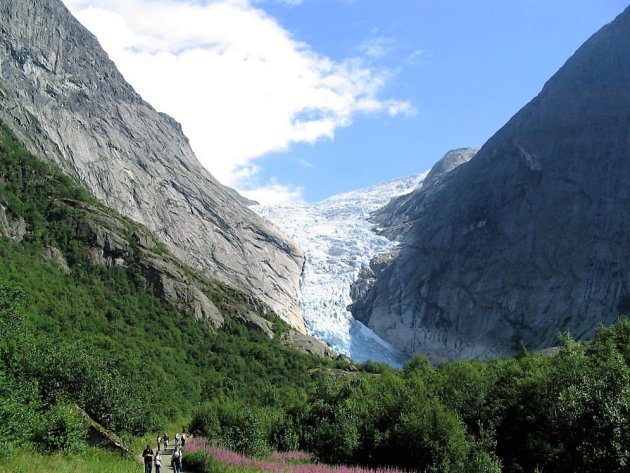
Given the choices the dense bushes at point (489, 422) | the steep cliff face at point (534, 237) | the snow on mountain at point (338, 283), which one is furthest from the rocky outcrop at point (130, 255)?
the dense bushes at point (489, 422)

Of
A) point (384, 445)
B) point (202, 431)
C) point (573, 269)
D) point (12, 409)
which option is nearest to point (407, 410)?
point (384, 445)

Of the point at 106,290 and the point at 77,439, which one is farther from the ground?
the point at 106,290

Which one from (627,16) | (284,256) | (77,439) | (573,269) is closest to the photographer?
(77,439)

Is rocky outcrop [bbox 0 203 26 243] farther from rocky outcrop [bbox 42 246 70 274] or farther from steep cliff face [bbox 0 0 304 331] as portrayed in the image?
steep cliff face [bbox 0 0 304 331]

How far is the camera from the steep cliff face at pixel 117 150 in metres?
124

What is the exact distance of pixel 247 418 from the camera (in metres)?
34.8

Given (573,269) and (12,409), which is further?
(573,269)

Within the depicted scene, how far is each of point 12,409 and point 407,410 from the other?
16.4m

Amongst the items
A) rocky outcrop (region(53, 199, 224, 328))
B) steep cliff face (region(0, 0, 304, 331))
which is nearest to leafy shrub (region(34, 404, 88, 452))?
rocky outcrop (region(53, 199, 224, 328))

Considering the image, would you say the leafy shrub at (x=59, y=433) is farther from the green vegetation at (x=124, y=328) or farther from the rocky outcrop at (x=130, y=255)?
the rocky outcrop at (x=130, y=255)

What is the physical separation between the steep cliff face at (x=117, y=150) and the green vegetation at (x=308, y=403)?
4484cm

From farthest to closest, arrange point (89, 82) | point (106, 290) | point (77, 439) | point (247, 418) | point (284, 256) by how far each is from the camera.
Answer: point (284, 256) → point (89, 82) → point (106, 290) → point (247, 418) → point (77, 439)

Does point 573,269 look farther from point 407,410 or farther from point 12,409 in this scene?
point 12,409

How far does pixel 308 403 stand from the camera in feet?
140
